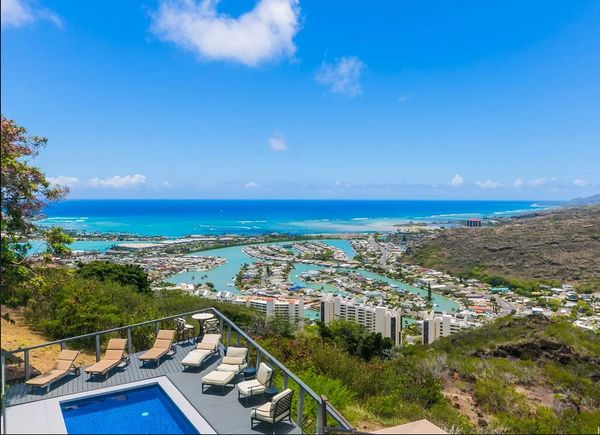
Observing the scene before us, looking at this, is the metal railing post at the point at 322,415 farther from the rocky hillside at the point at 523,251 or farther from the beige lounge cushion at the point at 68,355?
the rocky hillside at the point at 523,251

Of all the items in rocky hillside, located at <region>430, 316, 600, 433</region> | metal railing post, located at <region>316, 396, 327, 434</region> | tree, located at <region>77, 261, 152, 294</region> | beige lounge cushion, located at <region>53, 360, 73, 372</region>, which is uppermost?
metal railing post, located at <region>316, 396, 327, 434</region>

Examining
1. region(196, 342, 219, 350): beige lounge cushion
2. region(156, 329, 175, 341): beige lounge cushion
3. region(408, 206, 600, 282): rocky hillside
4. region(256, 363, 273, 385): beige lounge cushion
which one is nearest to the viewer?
region(256, 363, 273, 385): beige lounge cushion

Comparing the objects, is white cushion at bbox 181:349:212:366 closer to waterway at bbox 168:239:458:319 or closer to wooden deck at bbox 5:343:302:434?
wooden deck at bbox 5:343:302:434

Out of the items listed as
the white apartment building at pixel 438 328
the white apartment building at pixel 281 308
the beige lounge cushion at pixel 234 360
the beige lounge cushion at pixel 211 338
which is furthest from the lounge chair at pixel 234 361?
the white apartment building at pixel 438 328

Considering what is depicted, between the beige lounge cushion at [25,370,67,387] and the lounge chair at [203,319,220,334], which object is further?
the lounge chair at [203,319,220,334]

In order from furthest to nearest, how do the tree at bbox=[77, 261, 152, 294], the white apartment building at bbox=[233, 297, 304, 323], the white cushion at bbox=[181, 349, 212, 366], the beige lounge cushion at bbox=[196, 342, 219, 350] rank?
the white apartment building at bbox=[233, 297, 304, 323]
the tree at bbox=[77, 261, 152, 294]
the beige lounge cushion at bbox=[196, 342, 219, 350]
the white cushion at bbox=[181, 349, 212, 366]

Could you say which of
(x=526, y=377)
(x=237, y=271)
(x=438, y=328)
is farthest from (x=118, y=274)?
(x=237, y=271)

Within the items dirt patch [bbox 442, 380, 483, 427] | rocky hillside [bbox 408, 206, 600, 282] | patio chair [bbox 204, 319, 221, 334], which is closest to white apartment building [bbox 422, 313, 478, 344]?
dirt patch [bbox 442, 380, 483, 427]

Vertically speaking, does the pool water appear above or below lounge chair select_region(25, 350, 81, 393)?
below
